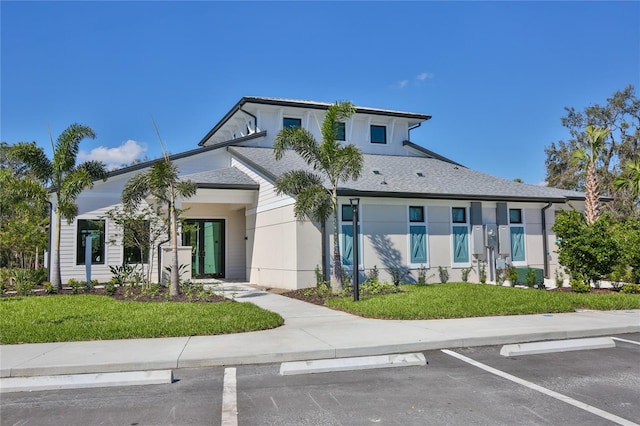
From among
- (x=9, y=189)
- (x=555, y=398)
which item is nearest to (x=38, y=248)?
(x=9, y=189)

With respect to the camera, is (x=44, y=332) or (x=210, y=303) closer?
(x=44, y=332)

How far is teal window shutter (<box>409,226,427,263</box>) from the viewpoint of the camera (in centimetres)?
1703

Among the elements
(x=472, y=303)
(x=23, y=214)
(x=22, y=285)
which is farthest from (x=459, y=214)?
(x=23, y=214)

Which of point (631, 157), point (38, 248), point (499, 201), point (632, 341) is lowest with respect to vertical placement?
point (632, 341)

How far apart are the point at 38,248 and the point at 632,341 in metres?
19.1

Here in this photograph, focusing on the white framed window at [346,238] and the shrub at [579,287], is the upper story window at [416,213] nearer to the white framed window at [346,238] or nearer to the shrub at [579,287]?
the white framed window at [346,238]

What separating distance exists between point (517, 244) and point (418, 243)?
14.4 feet

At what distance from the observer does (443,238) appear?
17578 millimetres

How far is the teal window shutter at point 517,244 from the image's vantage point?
1862 cm

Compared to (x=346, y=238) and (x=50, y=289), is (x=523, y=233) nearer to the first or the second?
(x=346, y=238)

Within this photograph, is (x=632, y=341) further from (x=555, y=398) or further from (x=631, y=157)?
(x=631, y=157)

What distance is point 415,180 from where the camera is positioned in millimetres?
18812

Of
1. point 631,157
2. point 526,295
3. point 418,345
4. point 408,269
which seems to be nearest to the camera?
point 418,345

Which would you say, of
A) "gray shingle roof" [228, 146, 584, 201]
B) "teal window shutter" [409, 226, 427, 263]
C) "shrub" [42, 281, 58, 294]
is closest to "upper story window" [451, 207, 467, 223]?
"gray shingle roof" [228, 146, 584, 201]
